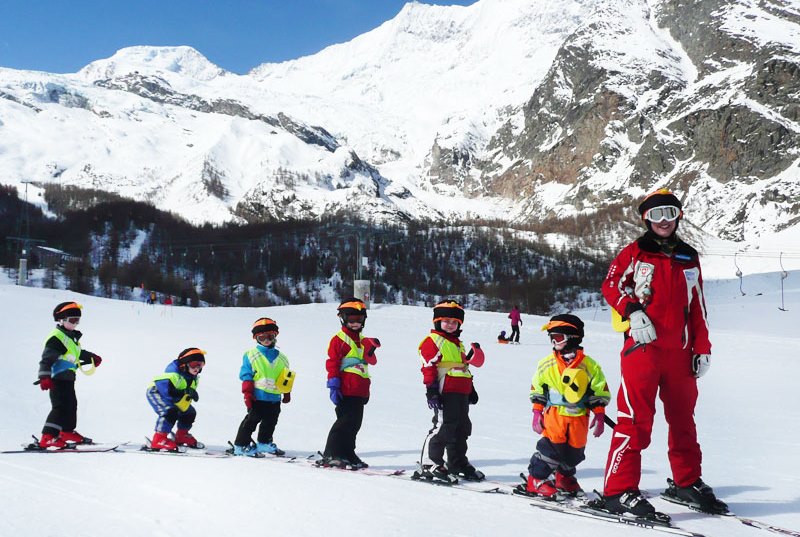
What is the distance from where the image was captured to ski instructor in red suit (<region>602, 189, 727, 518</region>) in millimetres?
4793

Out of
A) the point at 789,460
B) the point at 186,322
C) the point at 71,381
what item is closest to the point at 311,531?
the point at 71,381

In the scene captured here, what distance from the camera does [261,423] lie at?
7551 millimetres

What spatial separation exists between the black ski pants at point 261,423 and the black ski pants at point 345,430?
106 cm

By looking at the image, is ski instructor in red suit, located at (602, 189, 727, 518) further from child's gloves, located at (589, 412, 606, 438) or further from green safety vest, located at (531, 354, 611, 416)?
green safety vest, located at (531, 354, 611, 416)

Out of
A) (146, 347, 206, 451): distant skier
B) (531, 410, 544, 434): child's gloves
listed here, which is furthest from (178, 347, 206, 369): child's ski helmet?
(531, 410, 544, 434): child's gloves

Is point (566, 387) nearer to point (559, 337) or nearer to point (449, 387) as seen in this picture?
point (559, 337)

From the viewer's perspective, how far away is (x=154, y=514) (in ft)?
12.7

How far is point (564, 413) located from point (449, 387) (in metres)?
1.32

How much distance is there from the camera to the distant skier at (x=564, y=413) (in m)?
5.32

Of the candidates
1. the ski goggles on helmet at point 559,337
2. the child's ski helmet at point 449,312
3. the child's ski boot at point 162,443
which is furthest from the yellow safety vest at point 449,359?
the child's ski boot at point 162,443

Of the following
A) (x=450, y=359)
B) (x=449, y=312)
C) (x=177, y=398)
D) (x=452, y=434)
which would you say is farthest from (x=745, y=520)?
(x=177, y=398)

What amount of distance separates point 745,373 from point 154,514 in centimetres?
1847

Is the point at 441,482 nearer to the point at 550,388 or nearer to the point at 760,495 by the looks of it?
the point at 550,388

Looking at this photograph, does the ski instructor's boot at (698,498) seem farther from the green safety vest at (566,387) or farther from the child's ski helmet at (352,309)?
the child's ski helmet at (352,309)
